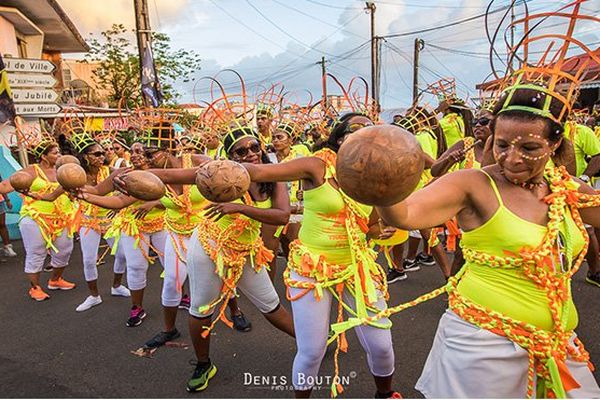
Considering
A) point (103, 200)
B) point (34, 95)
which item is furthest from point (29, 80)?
point (103, 200)

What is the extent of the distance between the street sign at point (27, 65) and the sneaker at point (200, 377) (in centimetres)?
815

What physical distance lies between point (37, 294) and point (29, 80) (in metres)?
5.61

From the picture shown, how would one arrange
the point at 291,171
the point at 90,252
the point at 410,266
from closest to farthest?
the point at 291,171 → the point at 90,252 → the point at 410,266

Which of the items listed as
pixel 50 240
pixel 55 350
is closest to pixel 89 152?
pixel 50 240

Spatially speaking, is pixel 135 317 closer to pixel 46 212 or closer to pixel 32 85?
pixel 46 212

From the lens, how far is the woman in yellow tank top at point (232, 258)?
2979 mm

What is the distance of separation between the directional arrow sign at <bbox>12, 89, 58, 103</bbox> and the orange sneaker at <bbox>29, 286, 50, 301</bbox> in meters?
5.31

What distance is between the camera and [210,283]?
10.2 ft

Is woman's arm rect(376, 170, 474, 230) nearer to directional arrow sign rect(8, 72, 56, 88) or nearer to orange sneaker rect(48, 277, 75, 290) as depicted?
orange sneaker rect(48, 277, 75, 290)

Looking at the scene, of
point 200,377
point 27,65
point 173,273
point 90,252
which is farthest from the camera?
point 27,65

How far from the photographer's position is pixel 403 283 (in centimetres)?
512

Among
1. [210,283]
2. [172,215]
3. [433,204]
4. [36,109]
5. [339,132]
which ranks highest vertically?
[36,109]

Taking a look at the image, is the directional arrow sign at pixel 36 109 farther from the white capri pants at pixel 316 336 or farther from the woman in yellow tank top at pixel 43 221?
the white capri pants at pixel 316 336

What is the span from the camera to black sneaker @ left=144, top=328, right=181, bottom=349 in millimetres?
3820
